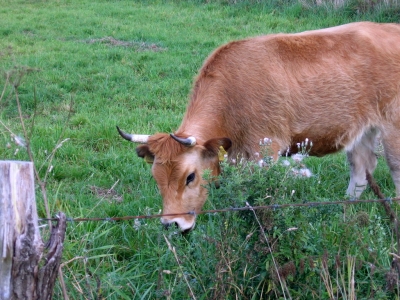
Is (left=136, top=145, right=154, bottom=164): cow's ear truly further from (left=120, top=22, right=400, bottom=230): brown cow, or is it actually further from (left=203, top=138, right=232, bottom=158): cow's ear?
(left=203, top=138, right=232, bottom=158): cow's ear

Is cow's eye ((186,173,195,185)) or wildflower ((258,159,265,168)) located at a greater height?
wildflower ((258,159,265,168))

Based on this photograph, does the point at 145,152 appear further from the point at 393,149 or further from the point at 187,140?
the point at 393,149

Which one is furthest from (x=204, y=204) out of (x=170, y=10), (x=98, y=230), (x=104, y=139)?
A: (x=170, y=10)

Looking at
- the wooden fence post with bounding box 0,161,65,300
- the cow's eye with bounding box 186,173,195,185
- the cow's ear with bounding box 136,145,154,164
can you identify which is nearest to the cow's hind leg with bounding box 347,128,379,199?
the cow's eye with bounding box 186,173,195,185

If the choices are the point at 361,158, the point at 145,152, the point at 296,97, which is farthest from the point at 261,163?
the point at 361,158

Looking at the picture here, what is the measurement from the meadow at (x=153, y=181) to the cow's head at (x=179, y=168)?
228mm

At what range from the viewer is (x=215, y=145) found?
502 cm

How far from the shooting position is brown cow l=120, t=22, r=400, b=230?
5449 millimetres

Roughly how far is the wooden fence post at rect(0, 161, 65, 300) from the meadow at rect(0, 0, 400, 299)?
628 mm

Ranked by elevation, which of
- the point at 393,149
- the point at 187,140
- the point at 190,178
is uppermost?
the point at 187,140

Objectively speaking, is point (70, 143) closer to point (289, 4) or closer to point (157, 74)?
point (157, 74)

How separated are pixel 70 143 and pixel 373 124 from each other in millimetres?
3444

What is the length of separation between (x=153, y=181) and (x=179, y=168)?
4.19ft

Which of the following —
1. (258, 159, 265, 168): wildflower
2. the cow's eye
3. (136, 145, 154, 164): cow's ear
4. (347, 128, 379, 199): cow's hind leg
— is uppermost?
(258, 159, 265, 168): wildflower
